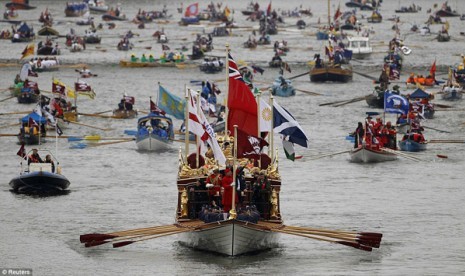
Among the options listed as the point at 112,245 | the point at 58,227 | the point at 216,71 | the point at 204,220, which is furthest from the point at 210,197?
the point at 216,71

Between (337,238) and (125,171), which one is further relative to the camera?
(125,171)

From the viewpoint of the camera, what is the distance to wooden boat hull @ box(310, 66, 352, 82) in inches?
4879

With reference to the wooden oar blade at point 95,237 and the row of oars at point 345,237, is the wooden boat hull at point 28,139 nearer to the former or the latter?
the wooden oar blade at point 95,237

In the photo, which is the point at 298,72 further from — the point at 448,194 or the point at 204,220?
the point at 204,220

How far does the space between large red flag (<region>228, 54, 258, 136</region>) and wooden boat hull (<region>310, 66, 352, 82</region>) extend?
68.1m

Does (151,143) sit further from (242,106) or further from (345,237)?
(345,237)

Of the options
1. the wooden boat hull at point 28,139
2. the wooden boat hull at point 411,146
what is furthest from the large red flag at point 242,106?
the wooden boat hull at point 28,139

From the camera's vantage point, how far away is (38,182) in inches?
2778

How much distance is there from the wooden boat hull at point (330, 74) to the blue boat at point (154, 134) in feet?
120

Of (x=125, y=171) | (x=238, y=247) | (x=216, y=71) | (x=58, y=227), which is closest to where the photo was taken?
(x=238, y=247)

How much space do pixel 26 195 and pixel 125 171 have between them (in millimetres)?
10188

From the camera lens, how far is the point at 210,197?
5578 centimetres

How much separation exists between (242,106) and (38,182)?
58.9ft

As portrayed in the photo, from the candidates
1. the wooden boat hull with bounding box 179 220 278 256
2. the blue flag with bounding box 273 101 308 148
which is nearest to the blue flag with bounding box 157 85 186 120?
the blue flag with bounding box 273 101 308 148
